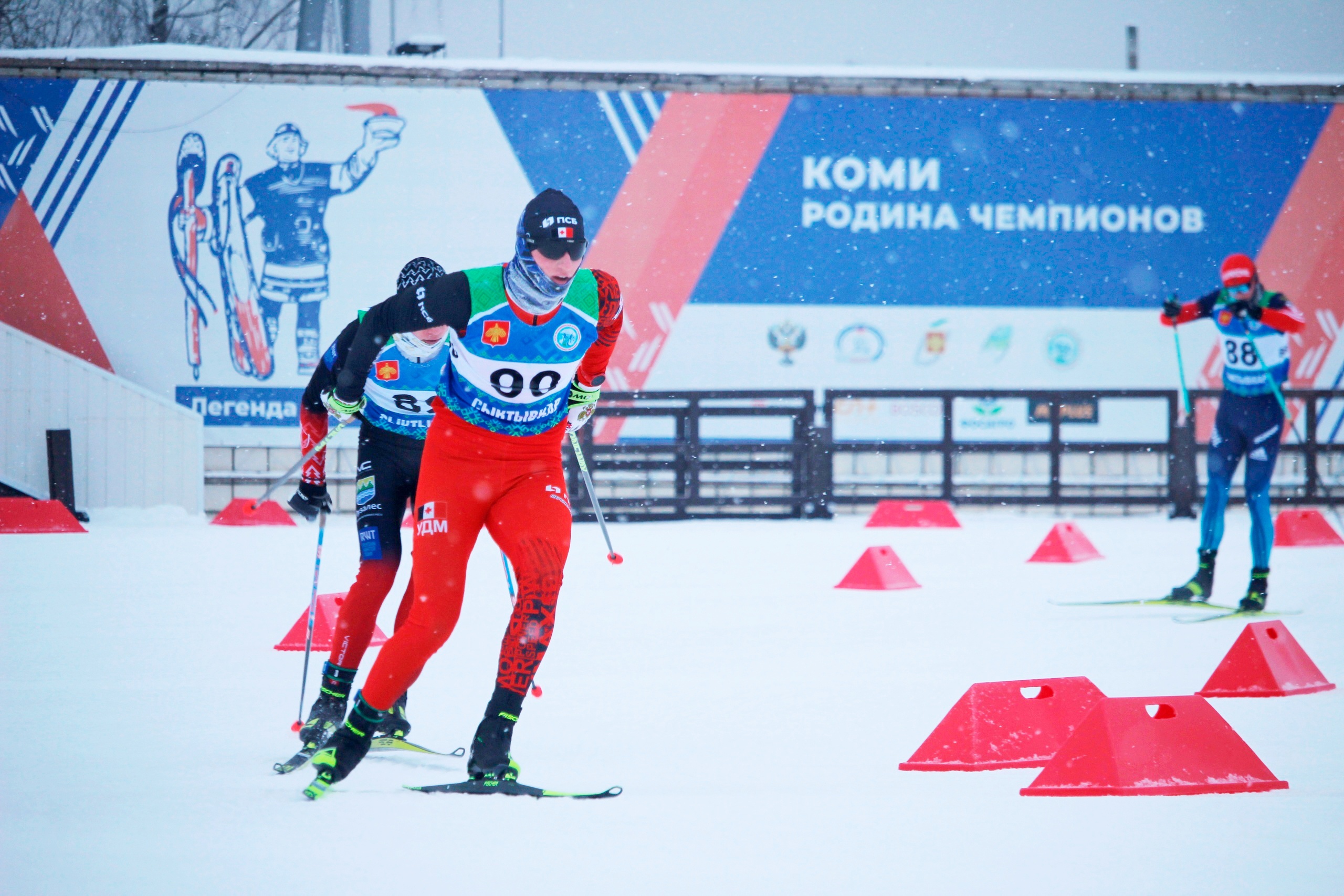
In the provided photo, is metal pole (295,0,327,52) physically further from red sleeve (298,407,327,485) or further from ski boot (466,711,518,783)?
ski boot (466,711,518,783)

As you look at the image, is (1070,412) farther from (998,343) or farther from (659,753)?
(659,753)

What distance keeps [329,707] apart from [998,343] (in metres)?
12.9

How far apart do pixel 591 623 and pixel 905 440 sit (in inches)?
360

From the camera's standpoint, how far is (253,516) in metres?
14.6

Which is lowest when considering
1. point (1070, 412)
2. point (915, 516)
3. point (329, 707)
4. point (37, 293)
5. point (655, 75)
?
point (915, 516)

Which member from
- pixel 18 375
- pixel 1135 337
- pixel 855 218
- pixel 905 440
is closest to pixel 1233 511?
pixel 1135 337

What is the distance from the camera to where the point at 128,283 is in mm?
15398

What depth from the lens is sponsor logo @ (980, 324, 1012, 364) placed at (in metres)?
16.2

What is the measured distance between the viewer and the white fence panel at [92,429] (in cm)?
1522

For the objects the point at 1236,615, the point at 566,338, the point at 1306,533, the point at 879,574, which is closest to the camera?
the point at 566,338

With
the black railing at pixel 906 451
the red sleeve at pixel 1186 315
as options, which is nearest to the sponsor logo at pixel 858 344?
the black railing at pixel 906 451

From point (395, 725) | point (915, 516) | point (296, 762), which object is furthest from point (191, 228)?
point (296, 762)

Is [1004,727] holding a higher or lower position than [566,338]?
lower

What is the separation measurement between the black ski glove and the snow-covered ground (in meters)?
0.76
